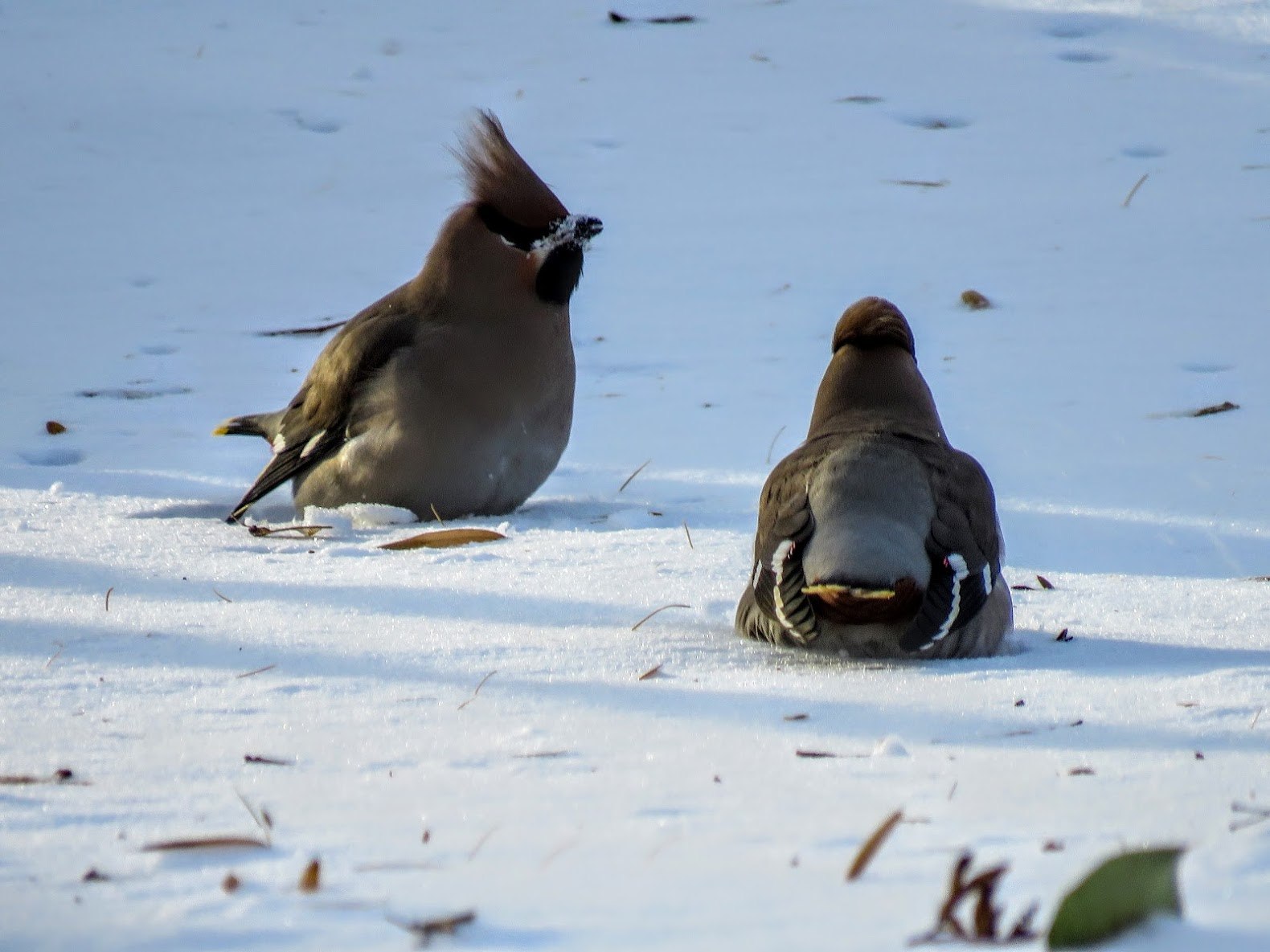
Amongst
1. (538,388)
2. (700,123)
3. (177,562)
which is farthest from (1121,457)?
(700,123)

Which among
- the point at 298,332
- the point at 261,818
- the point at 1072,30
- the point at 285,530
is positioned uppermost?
the point at 261,818

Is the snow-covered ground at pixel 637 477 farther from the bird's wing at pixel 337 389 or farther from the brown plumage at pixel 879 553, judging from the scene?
the bird's wing at pixel 337 389

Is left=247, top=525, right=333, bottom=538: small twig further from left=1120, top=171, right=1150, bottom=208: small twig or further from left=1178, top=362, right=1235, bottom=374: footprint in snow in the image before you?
left=1120, top=171, right=1150, bottom=208: small twig

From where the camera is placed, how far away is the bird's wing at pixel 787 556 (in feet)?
10.2

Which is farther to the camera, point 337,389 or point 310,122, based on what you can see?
point 310,122

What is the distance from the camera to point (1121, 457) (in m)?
5.46

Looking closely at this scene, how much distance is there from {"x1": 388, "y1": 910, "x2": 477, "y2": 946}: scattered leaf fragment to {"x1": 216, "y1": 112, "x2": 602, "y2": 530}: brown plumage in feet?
11.1

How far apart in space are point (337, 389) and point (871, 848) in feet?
Result: 12.3

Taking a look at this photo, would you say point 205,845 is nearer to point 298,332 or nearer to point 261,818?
point 261,818

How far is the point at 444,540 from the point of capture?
4.40 m

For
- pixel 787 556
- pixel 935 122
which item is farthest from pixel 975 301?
pixel 787 556

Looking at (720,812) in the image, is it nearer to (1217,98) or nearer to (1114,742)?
(1114,742)

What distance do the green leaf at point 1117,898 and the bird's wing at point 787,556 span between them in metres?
1.52

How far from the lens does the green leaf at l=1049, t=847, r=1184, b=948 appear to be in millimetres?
1545
